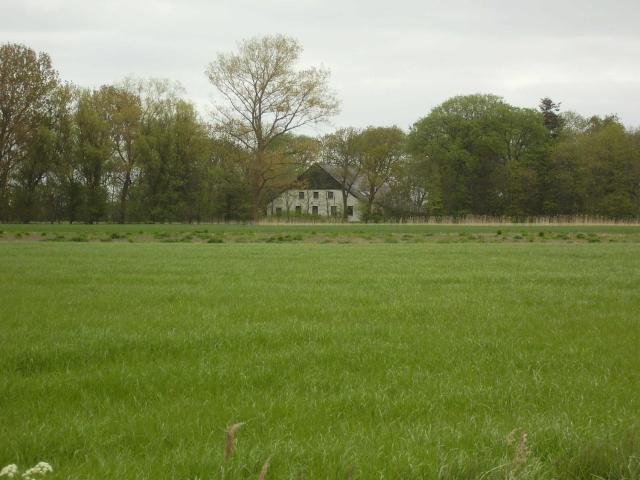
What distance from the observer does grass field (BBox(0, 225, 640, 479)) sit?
3510 mm

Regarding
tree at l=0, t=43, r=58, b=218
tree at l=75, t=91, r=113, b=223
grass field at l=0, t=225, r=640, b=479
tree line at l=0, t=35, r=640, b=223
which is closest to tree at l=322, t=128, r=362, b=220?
tree line at l=0, t=35, r=640, b=223

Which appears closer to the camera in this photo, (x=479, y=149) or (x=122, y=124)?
(x=122, y=124)

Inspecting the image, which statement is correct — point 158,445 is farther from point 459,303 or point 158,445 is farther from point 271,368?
point 459,303

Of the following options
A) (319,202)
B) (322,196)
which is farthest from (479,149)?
(319,202)

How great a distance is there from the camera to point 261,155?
62.0m

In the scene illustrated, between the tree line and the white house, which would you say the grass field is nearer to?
the tree line

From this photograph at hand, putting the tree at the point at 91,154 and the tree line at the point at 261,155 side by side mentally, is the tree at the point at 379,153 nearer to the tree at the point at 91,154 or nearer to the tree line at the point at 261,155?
the tree line at the point at 261,155

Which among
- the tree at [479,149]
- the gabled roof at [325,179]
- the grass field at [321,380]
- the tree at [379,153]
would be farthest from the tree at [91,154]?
the grass field at [321,380]

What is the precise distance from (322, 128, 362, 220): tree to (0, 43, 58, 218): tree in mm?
40348

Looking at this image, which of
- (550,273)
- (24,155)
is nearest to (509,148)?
(24,155)

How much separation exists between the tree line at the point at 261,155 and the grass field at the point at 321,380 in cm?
5203

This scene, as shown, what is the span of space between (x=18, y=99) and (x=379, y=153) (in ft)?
156

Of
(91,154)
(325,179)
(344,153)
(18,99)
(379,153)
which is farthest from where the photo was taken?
(325,179)

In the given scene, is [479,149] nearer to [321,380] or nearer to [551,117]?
[551,117]
